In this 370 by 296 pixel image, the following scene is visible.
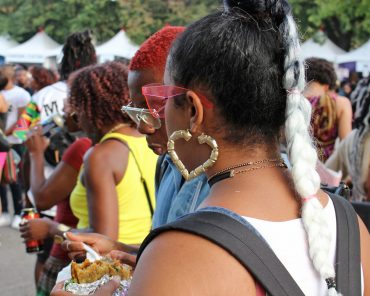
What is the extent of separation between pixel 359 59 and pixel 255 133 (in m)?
19.2

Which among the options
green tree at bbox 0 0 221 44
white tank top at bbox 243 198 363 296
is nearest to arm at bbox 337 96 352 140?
white tank top at bbox 243 198 363 296

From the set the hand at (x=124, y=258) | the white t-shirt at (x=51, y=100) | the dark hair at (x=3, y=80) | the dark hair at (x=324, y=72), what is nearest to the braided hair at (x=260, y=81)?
the hand at (x=124, y=258)

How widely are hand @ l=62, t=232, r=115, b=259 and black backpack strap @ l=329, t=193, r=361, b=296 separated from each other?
105 cm

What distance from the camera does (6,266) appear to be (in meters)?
5.87

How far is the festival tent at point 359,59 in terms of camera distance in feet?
62.4

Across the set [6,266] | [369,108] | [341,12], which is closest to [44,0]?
[341,12]

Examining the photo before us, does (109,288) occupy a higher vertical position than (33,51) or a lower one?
higher

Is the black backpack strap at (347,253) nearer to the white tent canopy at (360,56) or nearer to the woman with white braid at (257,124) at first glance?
the woman with white braid at (257,124)

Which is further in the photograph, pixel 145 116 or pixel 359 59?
pixel 359 59

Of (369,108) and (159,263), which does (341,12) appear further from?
(159,263)

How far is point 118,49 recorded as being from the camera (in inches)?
896

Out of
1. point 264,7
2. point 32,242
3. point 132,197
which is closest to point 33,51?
point 32,242

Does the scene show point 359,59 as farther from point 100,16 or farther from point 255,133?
point 255,133

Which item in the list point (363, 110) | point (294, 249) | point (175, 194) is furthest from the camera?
point (363, 110)
